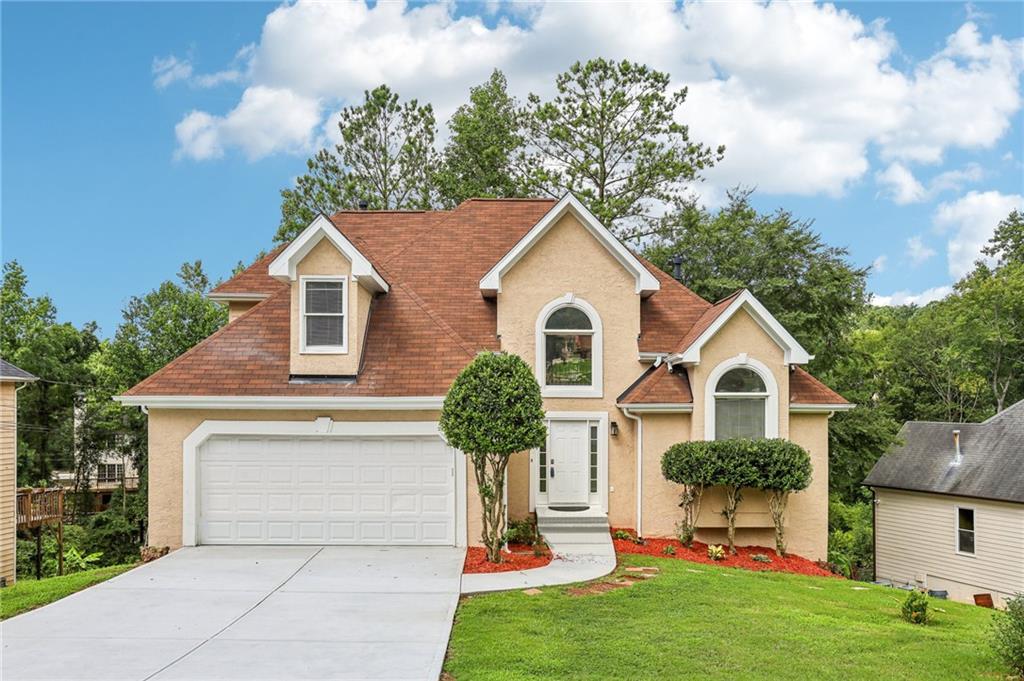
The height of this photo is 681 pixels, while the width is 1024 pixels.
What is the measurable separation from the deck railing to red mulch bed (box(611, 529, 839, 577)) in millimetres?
18512

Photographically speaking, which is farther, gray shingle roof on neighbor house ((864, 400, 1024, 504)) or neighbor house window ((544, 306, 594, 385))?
gray shingle roof on neighbor house ((864, 400, 1024, 504))

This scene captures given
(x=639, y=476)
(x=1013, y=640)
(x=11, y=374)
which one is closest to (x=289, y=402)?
(x=639, y=476)

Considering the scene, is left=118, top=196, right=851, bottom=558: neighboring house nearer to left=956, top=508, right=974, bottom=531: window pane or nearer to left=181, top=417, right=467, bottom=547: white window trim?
left=181, top=417, right=467, bottom=547: white window trim

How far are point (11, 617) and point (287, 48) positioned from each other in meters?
17.7

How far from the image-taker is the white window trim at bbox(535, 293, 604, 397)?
53.5 ft

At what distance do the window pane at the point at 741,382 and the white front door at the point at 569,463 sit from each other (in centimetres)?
302

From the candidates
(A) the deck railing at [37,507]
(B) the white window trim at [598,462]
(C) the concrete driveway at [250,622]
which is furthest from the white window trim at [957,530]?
(A) the deck railing at [37,507]

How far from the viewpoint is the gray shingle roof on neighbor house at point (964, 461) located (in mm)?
20844

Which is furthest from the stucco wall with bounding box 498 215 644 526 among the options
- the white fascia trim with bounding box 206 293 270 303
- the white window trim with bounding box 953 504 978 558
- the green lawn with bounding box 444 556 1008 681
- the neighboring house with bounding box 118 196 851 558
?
the white window trim with bounding box 953 504 978 558

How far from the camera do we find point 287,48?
72.6 feet

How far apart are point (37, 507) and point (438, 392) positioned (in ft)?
56.3

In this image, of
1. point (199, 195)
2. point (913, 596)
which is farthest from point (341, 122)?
point (913, 596)

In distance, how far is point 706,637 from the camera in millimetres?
8516

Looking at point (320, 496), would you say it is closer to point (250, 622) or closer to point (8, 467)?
point (250, 622)
